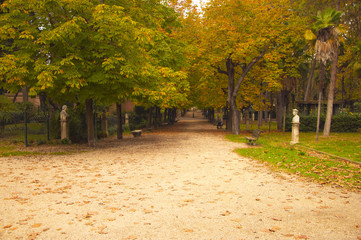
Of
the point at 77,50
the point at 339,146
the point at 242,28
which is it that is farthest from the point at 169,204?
the point at 242,28

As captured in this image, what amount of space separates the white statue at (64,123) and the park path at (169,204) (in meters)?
6.79

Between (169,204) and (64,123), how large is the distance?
41.6ft

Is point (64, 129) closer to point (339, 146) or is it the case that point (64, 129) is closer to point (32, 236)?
point (32, 236)

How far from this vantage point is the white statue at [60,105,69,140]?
54.4 ft

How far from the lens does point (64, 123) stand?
16.7 metres

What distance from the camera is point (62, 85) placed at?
41.2ft

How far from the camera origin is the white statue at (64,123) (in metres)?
16.6

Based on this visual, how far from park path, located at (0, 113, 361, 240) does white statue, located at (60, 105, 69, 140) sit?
6.79 meters

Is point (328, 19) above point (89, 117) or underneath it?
above

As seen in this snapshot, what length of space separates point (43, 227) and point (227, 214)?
312 centimetres

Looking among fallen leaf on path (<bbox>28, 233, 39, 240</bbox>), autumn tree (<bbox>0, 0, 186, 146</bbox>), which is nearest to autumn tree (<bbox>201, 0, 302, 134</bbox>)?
autumn tree (<bbox>0, 0, 186, 146</bbox>)

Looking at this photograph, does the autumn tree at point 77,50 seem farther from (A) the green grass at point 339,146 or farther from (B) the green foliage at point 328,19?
(B) the green foliage at point 328,19

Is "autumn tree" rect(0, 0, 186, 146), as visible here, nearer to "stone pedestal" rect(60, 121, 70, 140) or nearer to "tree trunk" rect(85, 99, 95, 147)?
"tree trunk" rect(85, 99, 95, 147)

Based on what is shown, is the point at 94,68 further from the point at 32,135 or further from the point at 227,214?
the point at 227,214
